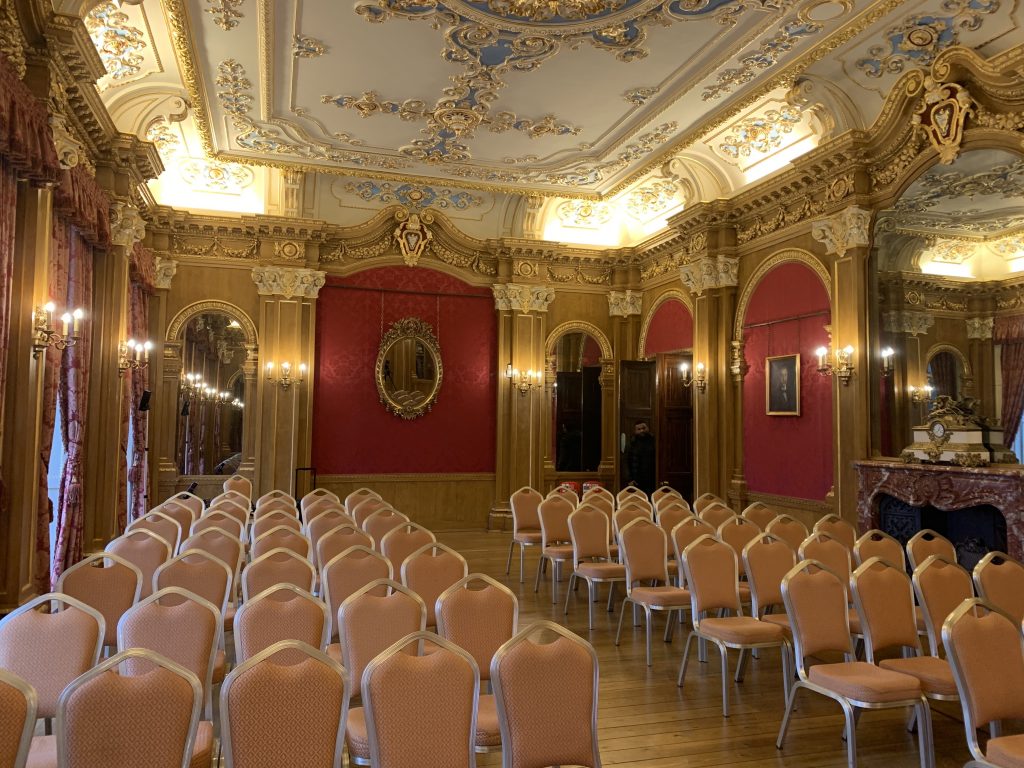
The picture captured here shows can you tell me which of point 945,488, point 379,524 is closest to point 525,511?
point 379,524

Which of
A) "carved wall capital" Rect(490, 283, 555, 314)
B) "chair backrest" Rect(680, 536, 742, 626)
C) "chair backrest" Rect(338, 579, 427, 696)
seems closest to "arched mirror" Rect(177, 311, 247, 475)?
"carved wall capital" Rect(490, 283, 555, 314)

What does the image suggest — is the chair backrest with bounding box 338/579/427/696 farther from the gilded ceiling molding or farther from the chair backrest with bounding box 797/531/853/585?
the gilded ceiling molding

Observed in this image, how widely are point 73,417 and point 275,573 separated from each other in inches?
153

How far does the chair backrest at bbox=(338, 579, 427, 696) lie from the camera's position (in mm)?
3533

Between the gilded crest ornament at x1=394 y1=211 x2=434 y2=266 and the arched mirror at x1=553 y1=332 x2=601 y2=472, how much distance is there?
2.77 meters

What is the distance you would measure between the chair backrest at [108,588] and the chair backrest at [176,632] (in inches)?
32.5

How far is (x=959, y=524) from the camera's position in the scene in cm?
710

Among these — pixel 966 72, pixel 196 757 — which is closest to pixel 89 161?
pixel 196 757

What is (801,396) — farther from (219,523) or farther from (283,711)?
(283,711)

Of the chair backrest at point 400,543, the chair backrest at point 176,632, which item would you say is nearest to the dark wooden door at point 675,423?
the chair backrest at point 400,543

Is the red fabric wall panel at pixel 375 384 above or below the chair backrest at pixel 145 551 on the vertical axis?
above

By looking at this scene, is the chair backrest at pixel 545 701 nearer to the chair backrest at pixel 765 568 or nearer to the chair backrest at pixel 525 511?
the chair backrest at pixel 765 568

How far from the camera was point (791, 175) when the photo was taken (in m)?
8.87

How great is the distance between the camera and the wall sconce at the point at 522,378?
1246 cm
